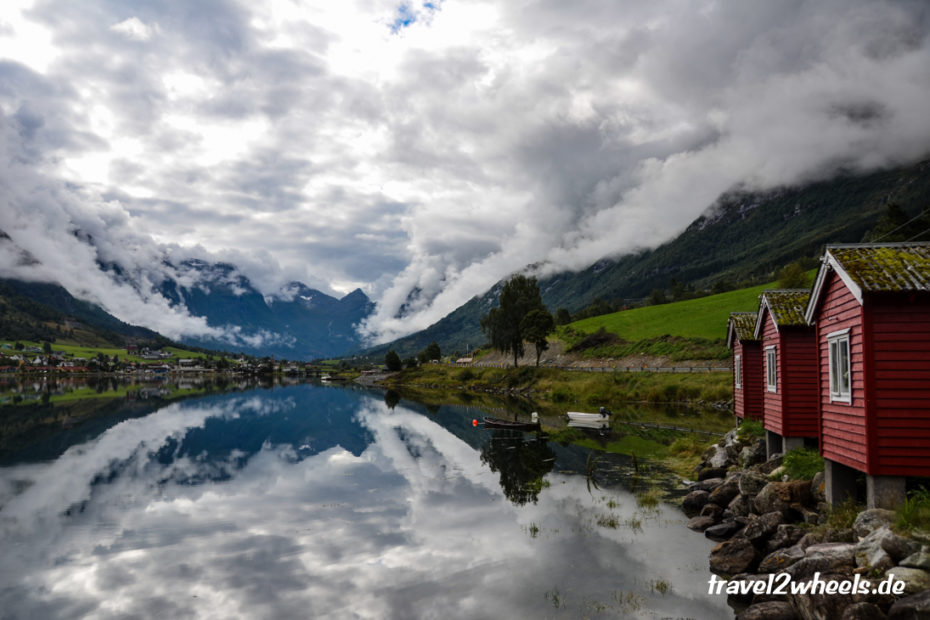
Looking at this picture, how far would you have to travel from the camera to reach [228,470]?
1732 inches

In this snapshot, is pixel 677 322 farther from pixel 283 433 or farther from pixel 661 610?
pixel 661 610

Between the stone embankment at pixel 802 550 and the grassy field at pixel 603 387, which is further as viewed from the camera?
the grassy field at pixel 603 387

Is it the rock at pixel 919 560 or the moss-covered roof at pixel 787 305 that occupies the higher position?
the moss-covered roof at pixel 787 305

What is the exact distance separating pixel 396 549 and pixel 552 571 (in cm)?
659

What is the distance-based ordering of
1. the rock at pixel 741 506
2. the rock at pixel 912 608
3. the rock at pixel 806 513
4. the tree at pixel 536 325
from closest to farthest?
the rock at pixel 912 608, the rock at pixel 806 513, the rock at pixel 741 506, the tree at pixel 536 325

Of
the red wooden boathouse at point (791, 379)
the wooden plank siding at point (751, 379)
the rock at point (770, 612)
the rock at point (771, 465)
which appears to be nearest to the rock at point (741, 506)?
the rock at point (771, 465)

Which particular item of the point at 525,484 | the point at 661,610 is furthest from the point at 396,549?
the point at 525,484

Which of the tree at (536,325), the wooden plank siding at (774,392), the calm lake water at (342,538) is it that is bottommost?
the calm lake water at (342,538)

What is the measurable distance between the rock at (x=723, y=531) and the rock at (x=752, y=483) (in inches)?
67.6

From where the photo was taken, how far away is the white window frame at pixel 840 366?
1902cm

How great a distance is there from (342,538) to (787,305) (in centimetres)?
2342

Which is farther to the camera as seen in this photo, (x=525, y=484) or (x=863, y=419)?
(x=525, y=484)

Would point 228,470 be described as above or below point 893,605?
below

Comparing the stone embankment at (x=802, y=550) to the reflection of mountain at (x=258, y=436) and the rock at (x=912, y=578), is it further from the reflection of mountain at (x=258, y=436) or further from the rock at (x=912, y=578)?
the reflection of mountain at (x=258, y=436)
